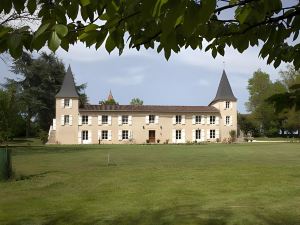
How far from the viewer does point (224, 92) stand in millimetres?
59250

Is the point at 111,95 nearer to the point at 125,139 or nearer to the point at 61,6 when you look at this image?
the point at 125,139

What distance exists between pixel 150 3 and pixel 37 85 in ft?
205

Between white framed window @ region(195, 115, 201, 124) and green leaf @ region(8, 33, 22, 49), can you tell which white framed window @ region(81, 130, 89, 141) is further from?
green leaf @ region(8, 33, 22, 49)

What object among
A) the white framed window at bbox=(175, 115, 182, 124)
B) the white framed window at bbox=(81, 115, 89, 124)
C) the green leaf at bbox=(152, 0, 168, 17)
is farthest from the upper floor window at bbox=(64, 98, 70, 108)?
the green leaf at bbox=(152, 0, 168, 17)

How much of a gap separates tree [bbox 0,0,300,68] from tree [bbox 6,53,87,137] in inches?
2268

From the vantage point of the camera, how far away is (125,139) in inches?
2160

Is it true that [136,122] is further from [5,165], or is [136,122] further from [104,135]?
[5,165]

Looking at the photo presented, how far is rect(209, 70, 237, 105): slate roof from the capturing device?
58.7 meters

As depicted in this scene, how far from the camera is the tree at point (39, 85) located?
60.1 metres

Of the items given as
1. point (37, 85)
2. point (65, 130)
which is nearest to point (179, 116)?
point (65, 130)

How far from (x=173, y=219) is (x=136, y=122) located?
157 feet

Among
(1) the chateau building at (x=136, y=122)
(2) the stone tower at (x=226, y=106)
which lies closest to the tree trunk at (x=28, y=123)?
(1) the chateau building at (x=136, y=122)

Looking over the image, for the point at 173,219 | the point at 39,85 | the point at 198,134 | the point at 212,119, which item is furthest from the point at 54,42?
the point at 39,85

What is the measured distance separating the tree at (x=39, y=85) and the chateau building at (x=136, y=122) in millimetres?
5775
